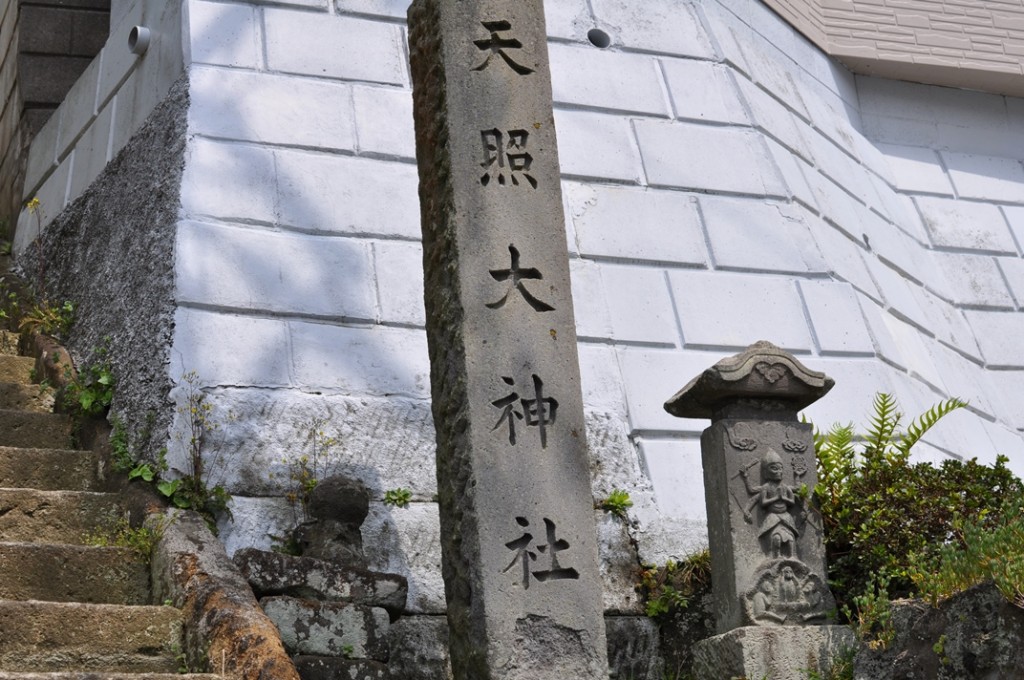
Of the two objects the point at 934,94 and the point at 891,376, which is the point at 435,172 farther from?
the point at 934,94

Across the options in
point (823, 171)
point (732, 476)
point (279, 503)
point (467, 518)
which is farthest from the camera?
point (823, 171)

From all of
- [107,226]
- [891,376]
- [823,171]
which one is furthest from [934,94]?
[107,226]

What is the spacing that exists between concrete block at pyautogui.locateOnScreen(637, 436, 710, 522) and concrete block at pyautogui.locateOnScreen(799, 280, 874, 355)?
978mm

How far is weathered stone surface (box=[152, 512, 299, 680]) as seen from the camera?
13.2 feet

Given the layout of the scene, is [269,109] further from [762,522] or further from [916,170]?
[916,170]

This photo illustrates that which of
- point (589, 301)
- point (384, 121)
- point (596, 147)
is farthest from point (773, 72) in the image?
point (384, 121)

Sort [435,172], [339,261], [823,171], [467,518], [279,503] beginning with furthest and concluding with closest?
[823,171] < [339,261] < [279,503] < [435,172] < [467,518]

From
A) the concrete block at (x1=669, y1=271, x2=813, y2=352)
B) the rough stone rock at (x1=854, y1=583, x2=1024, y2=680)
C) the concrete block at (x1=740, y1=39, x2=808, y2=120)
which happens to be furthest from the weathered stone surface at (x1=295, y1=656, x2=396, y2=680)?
the concrete block at (x1=740, y1=39, x2=808, y2=120)

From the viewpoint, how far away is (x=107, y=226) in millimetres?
7004

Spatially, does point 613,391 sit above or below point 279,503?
above

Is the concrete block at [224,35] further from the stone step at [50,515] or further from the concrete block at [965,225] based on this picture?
the concrete block at [965,225]

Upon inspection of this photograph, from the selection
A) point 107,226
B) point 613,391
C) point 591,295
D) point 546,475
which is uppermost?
point 107,226

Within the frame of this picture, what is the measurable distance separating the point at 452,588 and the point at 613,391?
2.26 m

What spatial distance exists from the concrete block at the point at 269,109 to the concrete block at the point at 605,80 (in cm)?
116
